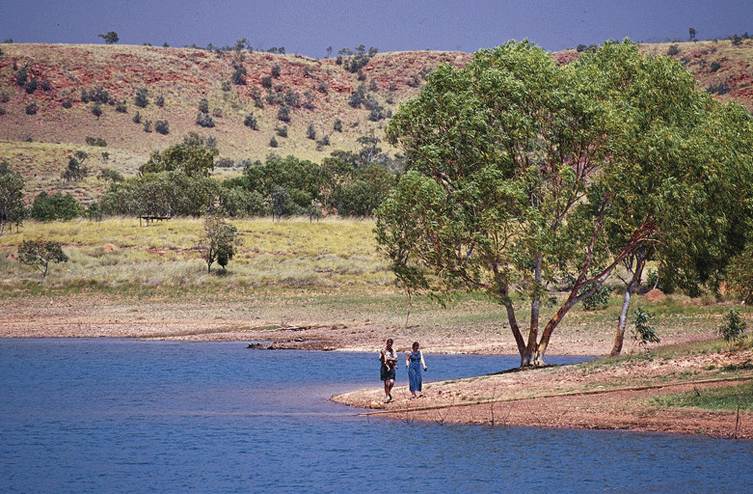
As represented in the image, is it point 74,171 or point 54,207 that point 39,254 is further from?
point 74,171

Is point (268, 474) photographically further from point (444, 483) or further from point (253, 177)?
point (253, 177)

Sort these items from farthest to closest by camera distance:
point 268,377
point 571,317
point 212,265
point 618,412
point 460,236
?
point 212,265, point 571,317, point 268,377, point 460,236, point 618,412

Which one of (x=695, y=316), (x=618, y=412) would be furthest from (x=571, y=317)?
(x=618, y=412)

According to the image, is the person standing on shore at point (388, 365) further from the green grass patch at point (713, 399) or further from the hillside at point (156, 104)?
the hillside at point (156, 104)

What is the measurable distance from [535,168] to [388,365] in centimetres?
849

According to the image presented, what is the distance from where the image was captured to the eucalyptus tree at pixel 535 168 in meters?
28.3

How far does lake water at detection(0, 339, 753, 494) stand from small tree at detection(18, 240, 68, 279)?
32.8 meters

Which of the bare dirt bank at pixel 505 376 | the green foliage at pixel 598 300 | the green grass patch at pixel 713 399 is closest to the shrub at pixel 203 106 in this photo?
the bare dirt bank at pixel 505 376

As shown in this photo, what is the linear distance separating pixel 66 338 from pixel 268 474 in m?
33.4

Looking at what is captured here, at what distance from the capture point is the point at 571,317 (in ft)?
158

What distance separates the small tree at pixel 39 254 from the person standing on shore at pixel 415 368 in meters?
45.4

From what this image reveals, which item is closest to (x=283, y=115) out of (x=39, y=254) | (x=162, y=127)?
(x=162, y=127)

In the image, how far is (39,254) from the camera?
65.5 meters

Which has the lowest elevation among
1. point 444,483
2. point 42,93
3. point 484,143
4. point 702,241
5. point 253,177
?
point 444,483
